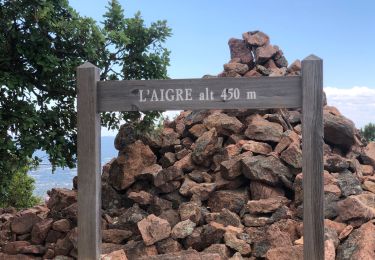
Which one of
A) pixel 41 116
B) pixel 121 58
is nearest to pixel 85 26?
pixel 121 58

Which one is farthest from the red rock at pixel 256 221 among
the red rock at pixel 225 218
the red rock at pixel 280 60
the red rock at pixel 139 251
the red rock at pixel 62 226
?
the red rock at pixel 280 60

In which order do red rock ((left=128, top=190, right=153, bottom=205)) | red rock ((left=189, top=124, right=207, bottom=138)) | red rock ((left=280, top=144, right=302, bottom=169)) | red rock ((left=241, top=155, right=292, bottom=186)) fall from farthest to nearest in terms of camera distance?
red rock ((left=189, top=124, right=207, bottom=138))
red rock ((left=280, top=144, right=302, bottom=169))
red rock ((left=128, top=190, right=153, bottom=205))
red rock ((left=241, top=155, right=292, bottom=186))

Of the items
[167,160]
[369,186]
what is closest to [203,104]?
[167,160]

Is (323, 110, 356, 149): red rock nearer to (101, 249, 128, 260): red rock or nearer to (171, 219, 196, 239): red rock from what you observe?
(171, 219, 196, 239): red rock

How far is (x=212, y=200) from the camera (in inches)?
476

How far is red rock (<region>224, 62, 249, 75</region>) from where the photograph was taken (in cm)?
1644

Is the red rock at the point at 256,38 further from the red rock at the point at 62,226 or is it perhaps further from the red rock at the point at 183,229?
the red rock at the point at 62,226

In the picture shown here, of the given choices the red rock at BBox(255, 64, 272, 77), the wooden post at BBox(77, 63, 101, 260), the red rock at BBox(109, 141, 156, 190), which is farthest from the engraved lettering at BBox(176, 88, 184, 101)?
the red rock at BBox(255, 64, 272, 77)

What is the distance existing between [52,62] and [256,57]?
28.1 ft

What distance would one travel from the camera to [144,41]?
12.6 meters

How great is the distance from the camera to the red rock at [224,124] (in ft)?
44.7

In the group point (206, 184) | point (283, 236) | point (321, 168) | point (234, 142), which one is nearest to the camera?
point (321, 168)

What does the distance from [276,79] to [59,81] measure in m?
6.00

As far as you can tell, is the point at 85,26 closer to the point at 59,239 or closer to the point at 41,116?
the point at 41,116
